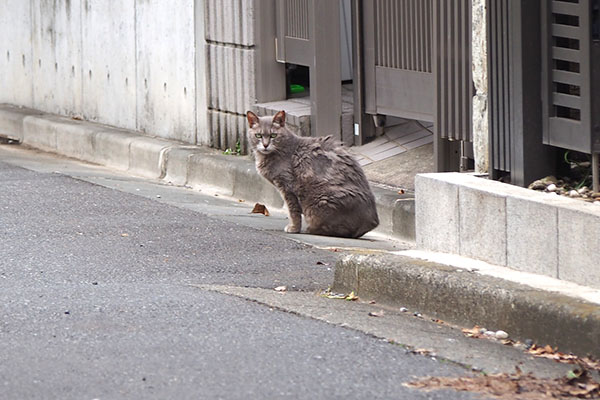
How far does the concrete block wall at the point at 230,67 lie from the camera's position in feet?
37.3

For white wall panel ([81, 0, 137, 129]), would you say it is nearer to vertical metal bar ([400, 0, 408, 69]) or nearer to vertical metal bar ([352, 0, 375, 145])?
vertical metal bar ([352, 0, 375, 145])

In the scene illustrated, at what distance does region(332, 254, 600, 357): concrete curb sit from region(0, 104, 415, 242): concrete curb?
8.46 ft

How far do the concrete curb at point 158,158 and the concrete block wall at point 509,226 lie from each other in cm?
211

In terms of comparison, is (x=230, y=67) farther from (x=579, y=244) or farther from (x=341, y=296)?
(x=579, y=244)

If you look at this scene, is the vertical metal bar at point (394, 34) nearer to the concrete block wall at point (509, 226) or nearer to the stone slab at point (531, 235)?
the concrete block wall at point (509, 226)

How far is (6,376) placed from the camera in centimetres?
481

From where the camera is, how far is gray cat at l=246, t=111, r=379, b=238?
8.94 m

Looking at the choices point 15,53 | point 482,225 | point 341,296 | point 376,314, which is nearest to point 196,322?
point 376,314

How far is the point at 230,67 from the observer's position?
11.6m

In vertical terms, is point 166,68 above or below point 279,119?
above

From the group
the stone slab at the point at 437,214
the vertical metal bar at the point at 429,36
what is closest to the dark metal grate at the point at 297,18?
the vertical metal bar at the point at 429,36

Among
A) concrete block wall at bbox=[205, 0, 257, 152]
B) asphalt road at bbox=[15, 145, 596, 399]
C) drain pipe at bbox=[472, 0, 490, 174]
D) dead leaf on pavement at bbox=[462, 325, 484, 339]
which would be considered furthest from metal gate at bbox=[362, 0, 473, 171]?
dead leaf on pavement at bbox=[462, 325, 484, 339]

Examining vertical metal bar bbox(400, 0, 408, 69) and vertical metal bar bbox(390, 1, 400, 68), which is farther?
vertical metal bar bbox(390, 1, 400, 68)

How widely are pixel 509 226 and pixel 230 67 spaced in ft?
19.8
